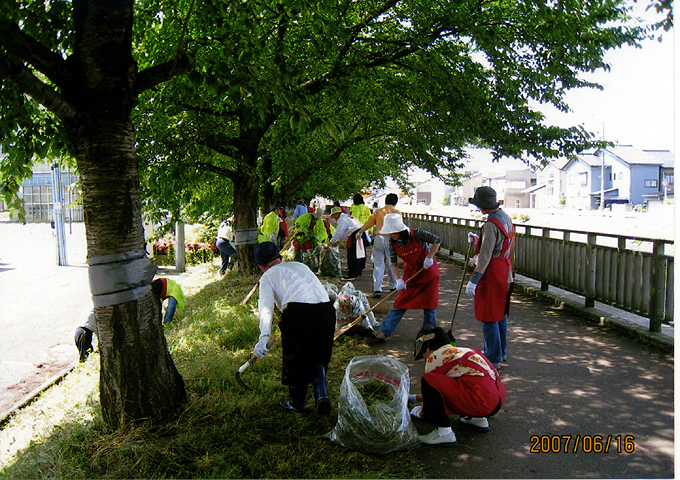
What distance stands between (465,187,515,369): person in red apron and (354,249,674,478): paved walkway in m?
0.47

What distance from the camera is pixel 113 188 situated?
4117 millimetres

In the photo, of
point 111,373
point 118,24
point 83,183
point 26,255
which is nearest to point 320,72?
point 118,24

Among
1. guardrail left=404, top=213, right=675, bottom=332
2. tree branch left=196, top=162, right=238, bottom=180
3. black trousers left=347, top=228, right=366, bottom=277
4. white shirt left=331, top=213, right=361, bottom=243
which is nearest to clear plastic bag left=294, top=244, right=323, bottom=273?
black trousers left=347, top=228, right=366, bottom=277

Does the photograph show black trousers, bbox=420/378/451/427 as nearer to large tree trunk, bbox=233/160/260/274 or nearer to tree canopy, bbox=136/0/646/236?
tree canopy, bbox=136/0/646/236

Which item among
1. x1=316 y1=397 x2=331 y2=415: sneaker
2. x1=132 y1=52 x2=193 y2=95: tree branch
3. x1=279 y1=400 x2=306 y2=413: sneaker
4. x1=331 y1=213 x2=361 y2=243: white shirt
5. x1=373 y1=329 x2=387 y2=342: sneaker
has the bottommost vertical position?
x1=279 y1=400 x2=306 y2=413: sneaker

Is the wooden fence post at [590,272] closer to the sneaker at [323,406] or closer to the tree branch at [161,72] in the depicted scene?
the sneaker at [323,406]

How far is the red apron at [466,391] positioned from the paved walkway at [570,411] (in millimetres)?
292

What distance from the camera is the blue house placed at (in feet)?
130

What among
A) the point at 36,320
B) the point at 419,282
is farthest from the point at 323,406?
the point at 36,320

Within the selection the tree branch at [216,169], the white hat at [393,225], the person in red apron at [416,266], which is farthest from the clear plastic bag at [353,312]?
the tree branch at [216,169]

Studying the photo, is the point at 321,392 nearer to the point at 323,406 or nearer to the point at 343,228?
the point at 323,406

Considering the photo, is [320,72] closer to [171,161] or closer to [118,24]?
[171,161]

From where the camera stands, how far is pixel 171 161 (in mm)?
8141
